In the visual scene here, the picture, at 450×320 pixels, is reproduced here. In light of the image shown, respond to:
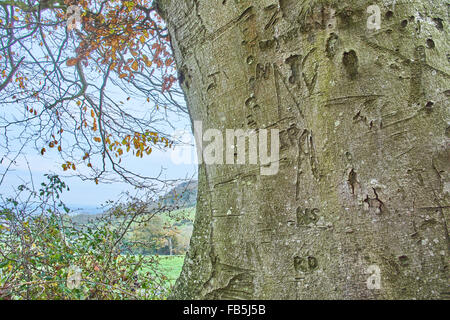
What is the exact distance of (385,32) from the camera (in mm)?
1229

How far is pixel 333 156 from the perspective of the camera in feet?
3.84

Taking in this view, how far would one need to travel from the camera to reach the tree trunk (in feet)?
3.54

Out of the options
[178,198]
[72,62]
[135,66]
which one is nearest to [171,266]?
[178,198]

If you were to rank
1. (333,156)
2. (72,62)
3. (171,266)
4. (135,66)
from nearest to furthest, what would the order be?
(333,156), (171,266), (72,62), (135,66)

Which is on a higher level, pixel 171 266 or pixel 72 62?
pixel 72 62

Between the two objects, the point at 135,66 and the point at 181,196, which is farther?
the point at 135,66

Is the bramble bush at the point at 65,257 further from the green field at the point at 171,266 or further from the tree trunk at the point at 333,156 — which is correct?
the tree trunk at the point at 333,156

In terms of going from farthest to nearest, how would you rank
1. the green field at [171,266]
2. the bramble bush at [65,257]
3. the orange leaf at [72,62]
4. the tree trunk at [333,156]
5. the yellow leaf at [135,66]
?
1. the yellow leaf at [135,66]
2. the orange leaf at [72,62]
3. the green field at [171,266]
4. the bramble bush at [65,257]
5. the tree trunk at [333,156]

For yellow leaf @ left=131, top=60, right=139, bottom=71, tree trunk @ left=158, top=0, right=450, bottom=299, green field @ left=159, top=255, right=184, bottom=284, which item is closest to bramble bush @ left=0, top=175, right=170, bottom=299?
green field @ left=159, top=255, right=184, bottom=284

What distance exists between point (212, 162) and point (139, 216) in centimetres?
218

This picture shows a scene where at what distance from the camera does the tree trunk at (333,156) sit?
1.08 meters

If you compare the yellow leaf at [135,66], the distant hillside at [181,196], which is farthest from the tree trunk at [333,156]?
the yellow leaf at [135,66]

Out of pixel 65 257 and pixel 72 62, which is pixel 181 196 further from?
pixel 72 62
